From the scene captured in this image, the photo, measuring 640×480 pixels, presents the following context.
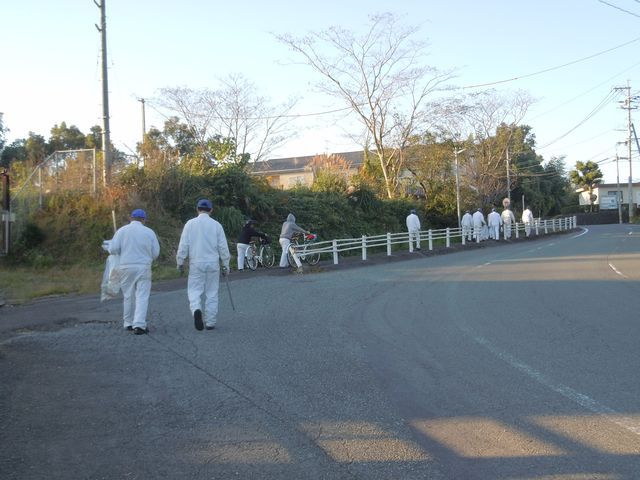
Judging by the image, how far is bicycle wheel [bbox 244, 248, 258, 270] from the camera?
68.3ft

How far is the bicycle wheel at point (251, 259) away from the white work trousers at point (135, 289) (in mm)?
11276

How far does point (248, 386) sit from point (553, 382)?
10.1ft

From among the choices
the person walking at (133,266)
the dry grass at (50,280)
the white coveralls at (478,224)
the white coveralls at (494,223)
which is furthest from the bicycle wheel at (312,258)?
the white coveralls at (494,223)

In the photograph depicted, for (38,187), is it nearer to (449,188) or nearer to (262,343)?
(262,343)

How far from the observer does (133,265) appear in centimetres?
937

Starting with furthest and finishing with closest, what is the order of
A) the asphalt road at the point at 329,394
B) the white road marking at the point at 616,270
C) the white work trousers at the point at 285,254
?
the white work trousers at the point at 285,254 → the white road marking at the point at 616,270 → the asphalt road at the point at 329,394

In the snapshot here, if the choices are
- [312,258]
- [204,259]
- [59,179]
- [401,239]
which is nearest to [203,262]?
[204,259]

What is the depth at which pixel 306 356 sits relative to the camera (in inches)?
300

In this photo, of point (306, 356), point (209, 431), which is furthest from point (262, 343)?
point (209, 431)

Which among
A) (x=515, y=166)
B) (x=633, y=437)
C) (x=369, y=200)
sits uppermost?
(x=515, y=166)

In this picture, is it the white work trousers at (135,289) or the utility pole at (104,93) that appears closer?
the white work trousers at (135,289)

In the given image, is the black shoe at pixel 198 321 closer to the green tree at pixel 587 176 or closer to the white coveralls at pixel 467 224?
the white coveralls at pixel 467 224

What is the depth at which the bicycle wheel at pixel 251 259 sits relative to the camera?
68.3ft

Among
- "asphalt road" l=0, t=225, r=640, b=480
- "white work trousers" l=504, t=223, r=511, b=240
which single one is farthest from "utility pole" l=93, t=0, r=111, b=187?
"white work trousers" l=504, t=223, r=511, b=240
